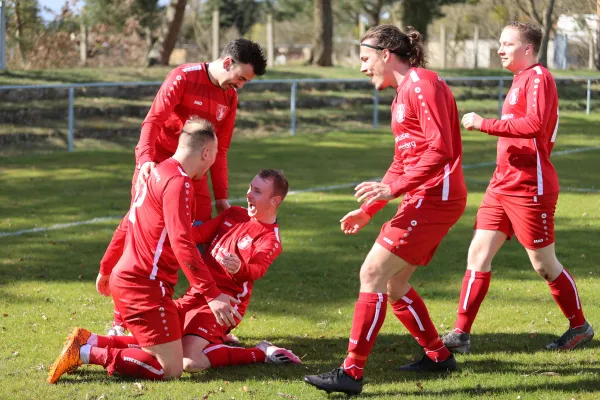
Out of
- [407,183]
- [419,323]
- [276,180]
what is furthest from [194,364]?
[407,183]

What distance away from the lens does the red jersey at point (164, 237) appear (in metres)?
5.16

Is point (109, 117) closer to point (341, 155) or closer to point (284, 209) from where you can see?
point (341, 155)

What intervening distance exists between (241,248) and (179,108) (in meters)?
1.15

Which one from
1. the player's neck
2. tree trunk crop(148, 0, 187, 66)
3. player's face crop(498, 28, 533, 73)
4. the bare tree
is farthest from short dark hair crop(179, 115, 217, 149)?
the bare tree

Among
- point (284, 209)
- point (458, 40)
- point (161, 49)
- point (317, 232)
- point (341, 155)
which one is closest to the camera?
point (317, 232)

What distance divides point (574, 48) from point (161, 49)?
2765 centimetres

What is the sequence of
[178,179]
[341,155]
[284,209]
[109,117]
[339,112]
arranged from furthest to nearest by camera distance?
[339,112], [109,117], [341,155], [284,209], [178,179]

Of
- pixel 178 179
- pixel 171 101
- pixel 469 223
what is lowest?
pixel 469 223

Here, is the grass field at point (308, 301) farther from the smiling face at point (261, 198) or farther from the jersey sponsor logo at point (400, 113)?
the jersey sponsor logo at point (400, 113)

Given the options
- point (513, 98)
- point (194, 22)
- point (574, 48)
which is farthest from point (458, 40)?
point (513, 98)

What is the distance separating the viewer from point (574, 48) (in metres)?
49.0

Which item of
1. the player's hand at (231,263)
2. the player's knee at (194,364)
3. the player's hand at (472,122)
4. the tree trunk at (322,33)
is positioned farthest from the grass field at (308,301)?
the tree trunk at (322,33)

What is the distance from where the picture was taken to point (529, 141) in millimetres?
6094

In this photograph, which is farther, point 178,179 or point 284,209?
point 284,209
